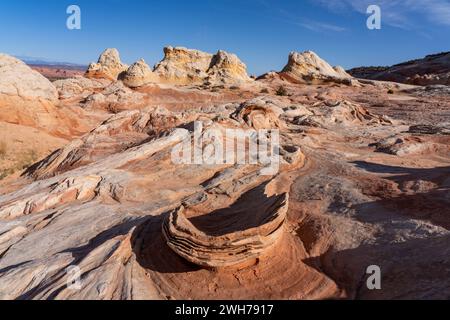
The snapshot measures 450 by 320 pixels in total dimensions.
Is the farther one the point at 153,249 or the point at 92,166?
the point at 92,166

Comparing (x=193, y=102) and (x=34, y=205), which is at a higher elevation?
(x=193, y=102)

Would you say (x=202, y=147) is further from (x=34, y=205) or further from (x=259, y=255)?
(x=259, y=255)

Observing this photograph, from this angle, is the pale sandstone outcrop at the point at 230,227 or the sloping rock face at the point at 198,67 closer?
the pale sandstone outcrop at the point at 230,227

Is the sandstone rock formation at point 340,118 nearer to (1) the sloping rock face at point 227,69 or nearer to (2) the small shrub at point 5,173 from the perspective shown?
(2) the small shrub at point 5,173

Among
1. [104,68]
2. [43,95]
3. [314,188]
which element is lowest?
[314,188]

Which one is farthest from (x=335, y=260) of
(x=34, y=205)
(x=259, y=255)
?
(x=34, y=205)

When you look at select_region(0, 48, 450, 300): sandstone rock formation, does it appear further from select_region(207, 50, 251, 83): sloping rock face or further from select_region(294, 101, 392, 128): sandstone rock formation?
select_region(207, 50, 251, 83): sloping rock face

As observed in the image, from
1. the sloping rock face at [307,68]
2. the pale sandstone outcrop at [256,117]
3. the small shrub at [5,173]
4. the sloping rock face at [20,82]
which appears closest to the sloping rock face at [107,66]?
the sloping rock face at [307,68]
